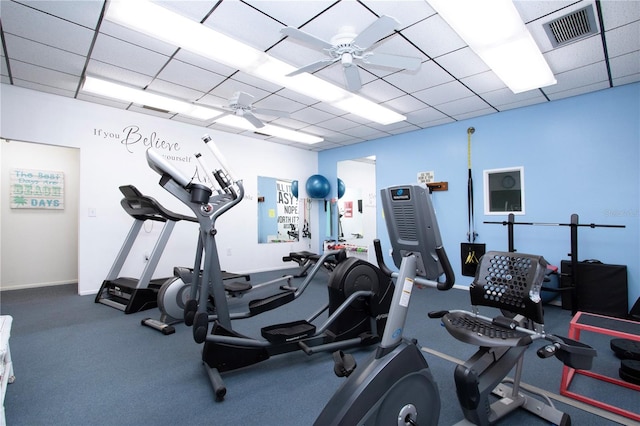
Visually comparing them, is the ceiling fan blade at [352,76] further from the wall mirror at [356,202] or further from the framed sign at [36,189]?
the framed sign at [36,189]

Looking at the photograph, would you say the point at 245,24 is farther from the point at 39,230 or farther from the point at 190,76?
the point at 39,230

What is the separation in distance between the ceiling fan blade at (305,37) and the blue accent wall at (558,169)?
3607 millimetres

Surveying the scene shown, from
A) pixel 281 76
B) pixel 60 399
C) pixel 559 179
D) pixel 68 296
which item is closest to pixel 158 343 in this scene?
pixel 60 399

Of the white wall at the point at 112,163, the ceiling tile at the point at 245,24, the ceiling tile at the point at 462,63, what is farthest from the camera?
the white wall at the point at 112,163

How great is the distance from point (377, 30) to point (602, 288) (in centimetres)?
397

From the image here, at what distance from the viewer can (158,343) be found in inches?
116

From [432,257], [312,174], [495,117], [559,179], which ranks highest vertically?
[495,117]

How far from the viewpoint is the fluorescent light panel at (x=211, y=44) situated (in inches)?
101

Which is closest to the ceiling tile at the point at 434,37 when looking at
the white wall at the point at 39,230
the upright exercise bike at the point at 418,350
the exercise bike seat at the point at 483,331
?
the upright exercise bike at the point at 418,350

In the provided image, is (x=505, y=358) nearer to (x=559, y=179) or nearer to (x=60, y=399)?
(x=60, y=399)

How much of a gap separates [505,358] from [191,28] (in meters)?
3.46

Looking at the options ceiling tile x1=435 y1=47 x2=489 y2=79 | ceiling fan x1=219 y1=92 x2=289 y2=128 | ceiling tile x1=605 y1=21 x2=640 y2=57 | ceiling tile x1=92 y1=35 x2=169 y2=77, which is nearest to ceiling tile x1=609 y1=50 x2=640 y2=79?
ceiling tile x1=605 y1=21 x2=640 y2=57

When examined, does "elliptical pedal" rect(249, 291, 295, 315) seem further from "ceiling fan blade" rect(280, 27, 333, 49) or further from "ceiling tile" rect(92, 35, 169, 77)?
"ceiling tile" rect(92, 35, 169, 77)

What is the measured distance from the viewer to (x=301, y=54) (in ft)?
10.5
